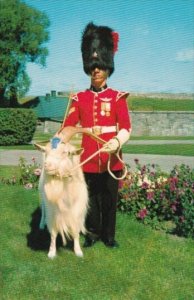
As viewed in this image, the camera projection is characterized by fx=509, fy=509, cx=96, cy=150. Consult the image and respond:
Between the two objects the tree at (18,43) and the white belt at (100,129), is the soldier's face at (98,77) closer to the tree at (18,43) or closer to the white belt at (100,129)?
the white belt at (100,129)

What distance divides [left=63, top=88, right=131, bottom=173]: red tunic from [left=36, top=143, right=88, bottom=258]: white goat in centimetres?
30

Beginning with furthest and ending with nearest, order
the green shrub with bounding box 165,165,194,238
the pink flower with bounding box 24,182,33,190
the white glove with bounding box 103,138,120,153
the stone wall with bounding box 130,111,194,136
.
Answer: the stone wall with bounding box 130,111,194,136
the pink flower with bounding box 24,182,33,190
the green shrub with bounding box 165,165,194,238
the white glove with bounding box 103,138,120,153

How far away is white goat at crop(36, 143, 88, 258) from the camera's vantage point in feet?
15.3

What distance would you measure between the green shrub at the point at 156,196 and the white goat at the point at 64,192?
1.80m

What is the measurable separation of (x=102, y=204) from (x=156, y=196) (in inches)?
61.8

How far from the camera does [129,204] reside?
7395 mm

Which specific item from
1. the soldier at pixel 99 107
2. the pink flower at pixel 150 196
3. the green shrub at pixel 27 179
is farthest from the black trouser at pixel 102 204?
the green shrub at pixel 27 179

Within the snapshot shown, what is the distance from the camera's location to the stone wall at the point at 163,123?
3897cm

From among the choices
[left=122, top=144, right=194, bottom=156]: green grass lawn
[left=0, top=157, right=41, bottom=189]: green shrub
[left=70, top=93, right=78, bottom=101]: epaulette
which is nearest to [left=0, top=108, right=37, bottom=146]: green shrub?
[left=122, top=144, right=194, bottom=156]: green grass lawn

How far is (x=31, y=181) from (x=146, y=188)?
3089 millimetres

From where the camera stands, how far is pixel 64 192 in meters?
5.03

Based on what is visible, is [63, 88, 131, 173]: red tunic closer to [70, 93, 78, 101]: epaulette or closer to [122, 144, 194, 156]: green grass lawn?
[70, 93, 78, 101]: epaulette

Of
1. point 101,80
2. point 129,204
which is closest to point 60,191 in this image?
point 101,80

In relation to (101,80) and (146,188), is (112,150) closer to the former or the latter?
(101,80)
